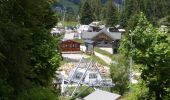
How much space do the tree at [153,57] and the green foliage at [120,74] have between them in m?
28.4

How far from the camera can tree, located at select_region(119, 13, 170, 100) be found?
16.5 meters

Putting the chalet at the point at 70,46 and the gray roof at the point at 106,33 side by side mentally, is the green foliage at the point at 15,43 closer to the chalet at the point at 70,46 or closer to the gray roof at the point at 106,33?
the chalet at the point at 70,46

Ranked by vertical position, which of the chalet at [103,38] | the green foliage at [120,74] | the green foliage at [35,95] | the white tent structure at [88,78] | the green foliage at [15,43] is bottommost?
the chalet at [103,38]

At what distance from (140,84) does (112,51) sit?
6822cm

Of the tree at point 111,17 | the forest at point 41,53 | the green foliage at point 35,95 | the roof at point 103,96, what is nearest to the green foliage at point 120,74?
the roof at point 103,96

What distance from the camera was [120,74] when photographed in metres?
47.5

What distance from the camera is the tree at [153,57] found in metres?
16.5

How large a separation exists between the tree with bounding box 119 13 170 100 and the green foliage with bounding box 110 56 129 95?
2838 centimetres

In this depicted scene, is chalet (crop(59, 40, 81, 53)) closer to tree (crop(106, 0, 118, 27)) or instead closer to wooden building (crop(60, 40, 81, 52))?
wooden building (crop(60, 40, 81, 52))

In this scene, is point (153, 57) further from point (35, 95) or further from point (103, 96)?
point (103, 96)

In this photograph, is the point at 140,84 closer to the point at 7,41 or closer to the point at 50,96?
the point at 50,96

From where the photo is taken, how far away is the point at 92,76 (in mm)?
53469

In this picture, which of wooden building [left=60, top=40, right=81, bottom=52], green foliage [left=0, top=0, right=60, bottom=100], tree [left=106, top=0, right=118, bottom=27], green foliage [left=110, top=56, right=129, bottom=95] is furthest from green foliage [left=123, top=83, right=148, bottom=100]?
tree [left=106, top=0, right=118, bottom=27]

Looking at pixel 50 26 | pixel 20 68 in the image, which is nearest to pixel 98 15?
pixel 50 26
